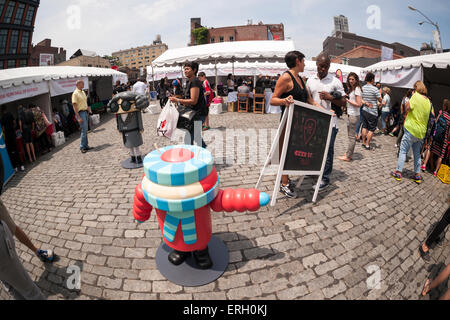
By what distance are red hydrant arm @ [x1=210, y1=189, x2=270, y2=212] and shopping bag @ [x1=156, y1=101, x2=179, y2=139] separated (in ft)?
8.01

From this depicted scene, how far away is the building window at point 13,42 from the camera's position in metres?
36.5

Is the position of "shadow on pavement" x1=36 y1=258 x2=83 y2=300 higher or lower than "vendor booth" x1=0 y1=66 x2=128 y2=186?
lower

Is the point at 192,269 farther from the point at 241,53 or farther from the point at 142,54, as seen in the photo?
the point at 142,54

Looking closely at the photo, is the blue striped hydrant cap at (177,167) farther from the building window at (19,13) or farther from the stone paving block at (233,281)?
the building window at (19,13)

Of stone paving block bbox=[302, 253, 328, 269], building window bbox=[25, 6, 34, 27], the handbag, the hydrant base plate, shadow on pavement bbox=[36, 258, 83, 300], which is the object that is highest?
building window bbox=[25, 6, 34, 27]

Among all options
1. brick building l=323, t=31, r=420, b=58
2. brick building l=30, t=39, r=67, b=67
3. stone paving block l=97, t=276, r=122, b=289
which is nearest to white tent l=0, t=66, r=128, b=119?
stone paving block l=97, t=276, r=122, b=289

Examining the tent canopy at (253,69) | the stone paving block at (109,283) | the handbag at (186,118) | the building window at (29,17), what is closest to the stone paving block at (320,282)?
the stone paving block at (109,283)

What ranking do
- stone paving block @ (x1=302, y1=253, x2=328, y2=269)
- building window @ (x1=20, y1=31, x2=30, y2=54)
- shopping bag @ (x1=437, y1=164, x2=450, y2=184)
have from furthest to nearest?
building window @ (x1=20, y1=31, x2=30, y2=54) < shopping bag @ (x1=437, y1=164, x2=450, y2=184) < stone paving block @ (x1=302, y1=253, x2=328, y2=269)

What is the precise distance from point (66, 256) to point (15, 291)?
26.8 inches

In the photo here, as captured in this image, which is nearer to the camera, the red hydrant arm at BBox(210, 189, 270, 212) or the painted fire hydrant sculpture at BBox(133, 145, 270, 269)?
the painted fire hydrant sculpture at BBox(133, 145, 270, 269)

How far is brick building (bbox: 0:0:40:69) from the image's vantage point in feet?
116

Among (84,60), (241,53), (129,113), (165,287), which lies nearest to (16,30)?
(84,60)

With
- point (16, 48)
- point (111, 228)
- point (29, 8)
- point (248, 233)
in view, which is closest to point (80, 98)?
point (111, 228)

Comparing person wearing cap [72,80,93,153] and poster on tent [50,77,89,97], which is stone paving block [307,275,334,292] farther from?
poster on tent [50,77,89,97]
